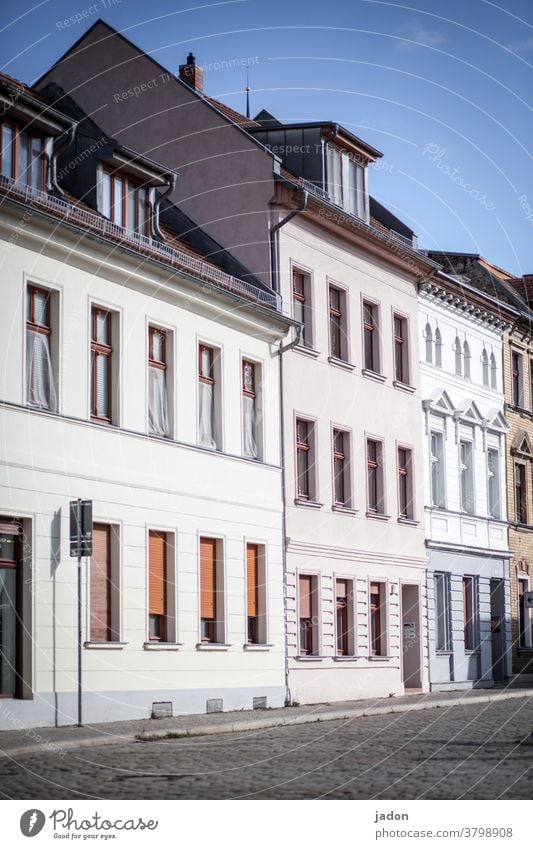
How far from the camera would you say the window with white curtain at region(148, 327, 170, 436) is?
23531mm

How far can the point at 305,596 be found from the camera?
28281 mm

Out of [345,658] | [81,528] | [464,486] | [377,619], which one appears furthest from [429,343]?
[81,528]

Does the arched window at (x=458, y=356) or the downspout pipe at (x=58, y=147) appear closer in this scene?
the downspout pipe at (x=58, y=147)

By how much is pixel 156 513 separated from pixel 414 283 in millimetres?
13388

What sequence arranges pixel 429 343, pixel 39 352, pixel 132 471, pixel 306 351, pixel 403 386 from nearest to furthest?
pixel 39 352
pixel 132 471
pixel 306 351
pixel 403 386
pixel 429 343

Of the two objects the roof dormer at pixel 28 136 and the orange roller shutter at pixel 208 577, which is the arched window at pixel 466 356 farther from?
the roof dormer at pixel 28 136

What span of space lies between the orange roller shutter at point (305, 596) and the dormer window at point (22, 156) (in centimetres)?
1010

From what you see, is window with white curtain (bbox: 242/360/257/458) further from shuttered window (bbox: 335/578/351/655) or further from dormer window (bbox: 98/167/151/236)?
shuttered window (bbox: 335/578/351/655)

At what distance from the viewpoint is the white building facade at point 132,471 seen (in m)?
19.7

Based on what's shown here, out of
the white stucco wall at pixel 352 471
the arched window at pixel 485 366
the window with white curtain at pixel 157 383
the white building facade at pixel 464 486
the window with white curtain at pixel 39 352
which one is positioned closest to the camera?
the window with white curtain at pixel 39 352

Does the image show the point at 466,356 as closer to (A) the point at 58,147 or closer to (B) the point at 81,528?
(A) the point at 58,147

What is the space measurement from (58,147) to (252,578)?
877 centimetres

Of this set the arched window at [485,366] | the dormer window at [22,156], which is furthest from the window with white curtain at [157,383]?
the arched window at [485,366]

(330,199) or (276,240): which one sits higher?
(330,199)
